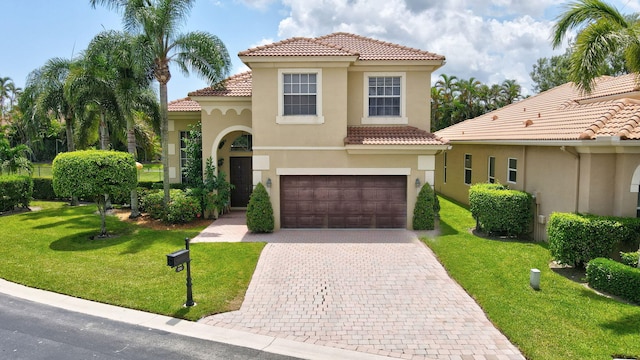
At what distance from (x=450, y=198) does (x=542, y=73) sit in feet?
123

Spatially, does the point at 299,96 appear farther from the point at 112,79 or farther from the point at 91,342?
the point at 91,342

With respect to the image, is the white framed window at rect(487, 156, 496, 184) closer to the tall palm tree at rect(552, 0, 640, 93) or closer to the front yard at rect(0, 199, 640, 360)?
the front yard at rect(0, 199, 640, 360)

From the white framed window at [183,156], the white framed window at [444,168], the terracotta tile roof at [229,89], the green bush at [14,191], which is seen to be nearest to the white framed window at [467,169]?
the white framed window at [444,168]

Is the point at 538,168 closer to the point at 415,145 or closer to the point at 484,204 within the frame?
the point at 484,204

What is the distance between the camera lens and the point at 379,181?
1537 centimetres

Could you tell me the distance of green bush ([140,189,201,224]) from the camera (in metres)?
16.3

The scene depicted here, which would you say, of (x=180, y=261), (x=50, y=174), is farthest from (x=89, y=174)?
(x=50, y=174)

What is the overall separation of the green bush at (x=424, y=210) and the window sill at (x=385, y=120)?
2.79m

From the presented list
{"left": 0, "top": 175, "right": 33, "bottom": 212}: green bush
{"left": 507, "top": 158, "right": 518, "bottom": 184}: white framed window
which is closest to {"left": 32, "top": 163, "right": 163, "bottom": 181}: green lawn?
{"left": 0, "top": 175, "right": 33, "bottom": 212}: green bush

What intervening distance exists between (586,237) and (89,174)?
14.3m

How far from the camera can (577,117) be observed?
1313cm

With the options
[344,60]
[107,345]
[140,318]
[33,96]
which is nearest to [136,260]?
[140,318]

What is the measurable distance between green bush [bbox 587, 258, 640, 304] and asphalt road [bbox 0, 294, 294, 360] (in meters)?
7.19

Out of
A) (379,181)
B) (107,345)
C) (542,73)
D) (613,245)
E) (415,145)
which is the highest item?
(542,73)
